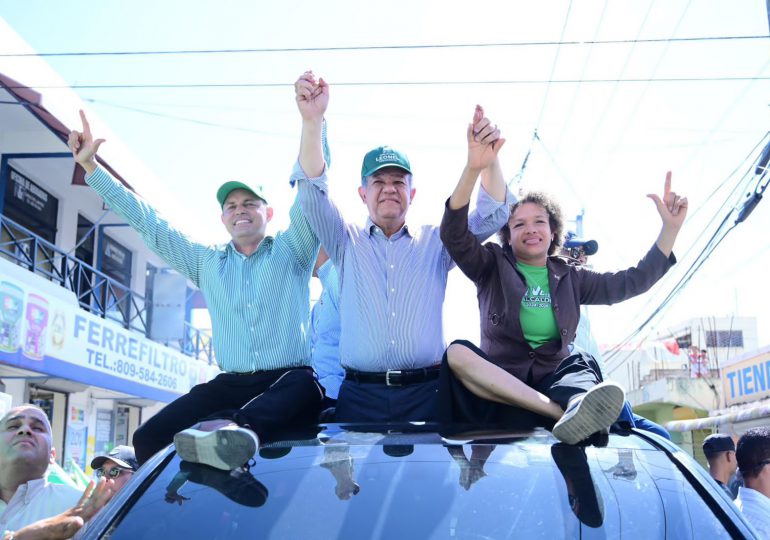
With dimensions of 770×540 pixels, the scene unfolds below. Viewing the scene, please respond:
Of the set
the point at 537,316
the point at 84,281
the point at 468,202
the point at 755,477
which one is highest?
the point at 84,281

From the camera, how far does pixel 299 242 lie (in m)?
3.70

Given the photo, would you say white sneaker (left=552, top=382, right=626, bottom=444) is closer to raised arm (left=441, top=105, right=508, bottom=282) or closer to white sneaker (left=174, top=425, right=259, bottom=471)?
white sneaker (left=174, top=425, right=259, bottom=471)

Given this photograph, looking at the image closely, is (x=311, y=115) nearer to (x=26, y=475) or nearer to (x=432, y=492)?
(x=432, y=492)

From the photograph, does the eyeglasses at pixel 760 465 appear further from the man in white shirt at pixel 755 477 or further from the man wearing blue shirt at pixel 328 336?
the man wearing blue shirt at pixel 328 336

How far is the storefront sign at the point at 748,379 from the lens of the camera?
20.2 metres

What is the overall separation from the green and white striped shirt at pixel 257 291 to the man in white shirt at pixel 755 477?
9.05 ft

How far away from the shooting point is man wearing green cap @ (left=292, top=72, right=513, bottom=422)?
3.34m

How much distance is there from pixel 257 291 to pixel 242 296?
7cm

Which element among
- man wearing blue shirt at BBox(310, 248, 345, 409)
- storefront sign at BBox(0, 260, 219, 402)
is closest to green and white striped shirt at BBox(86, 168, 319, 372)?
man wearing blue shirt at BBox(310, 248, 345, 409)

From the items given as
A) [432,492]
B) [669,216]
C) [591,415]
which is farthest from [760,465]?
[432,492]

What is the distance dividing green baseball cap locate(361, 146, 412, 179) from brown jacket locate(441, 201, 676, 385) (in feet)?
1.32

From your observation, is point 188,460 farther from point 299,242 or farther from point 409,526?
point 299,242

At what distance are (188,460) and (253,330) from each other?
1266 millimetres

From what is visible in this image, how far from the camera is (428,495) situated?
6.98 feet
